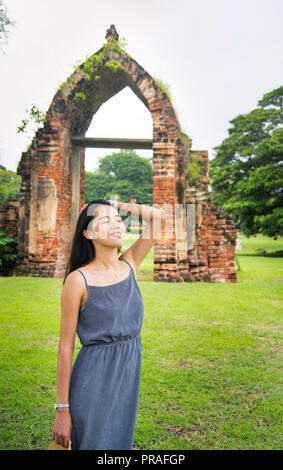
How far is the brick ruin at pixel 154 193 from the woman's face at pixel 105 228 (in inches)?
263

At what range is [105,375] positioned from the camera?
59.8 inches

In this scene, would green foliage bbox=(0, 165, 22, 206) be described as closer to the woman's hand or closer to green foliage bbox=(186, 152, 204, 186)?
A: green foliage bbox=(186, 152, 204, 186)

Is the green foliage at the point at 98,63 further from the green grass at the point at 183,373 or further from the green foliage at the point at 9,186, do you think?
the green foliage at the point at 9,186

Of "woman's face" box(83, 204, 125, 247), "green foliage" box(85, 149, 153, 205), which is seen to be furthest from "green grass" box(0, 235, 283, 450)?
"green foliage" box(85, 149, 153, 205)

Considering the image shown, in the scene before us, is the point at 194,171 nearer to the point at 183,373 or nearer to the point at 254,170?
the point at 183,373

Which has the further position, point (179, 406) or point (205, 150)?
point (205, 150)

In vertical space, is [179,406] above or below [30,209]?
below

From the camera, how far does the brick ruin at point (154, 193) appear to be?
28.4ft

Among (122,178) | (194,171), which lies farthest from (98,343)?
(122,178)

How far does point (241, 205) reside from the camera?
19688 millimetres

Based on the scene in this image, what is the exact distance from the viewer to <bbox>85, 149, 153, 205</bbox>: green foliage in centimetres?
2861
